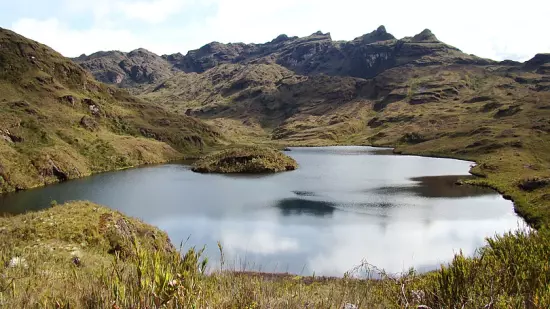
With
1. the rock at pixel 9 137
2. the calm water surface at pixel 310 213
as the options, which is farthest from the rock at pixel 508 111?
the rock at pixel 9 137

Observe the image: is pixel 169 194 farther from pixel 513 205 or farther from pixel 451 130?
pixel 451 130

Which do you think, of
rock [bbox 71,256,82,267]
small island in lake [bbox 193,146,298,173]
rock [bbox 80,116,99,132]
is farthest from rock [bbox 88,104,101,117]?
rock [bbox 71,256,82,267]

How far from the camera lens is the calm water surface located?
3494 centimetres

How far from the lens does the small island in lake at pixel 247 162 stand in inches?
3957

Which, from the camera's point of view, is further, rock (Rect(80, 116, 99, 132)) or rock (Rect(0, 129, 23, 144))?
rock (Rect(80, 116, 99, 132))

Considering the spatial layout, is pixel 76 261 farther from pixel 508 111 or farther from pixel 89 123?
pixel 508 111

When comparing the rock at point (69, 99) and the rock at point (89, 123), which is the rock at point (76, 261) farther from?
the rock at point (69, 99)

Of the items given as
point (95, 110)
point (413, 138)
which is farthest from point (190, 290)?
point (413, 138)

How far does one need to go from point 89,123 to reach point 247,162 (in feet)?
170

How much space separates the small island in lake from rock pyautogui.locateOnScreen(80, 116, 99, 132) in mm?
36550

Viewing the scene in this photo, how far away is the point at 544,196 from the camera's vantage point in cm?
5381

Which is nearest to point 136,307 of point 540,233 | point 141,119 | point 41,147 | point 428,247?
point 540,233

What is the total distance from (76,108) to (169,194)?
78.8 m

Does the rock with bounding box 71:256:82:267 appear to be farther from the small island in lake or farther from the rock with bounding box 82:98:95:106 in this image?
the rock with bounding box 82:98:95:106
